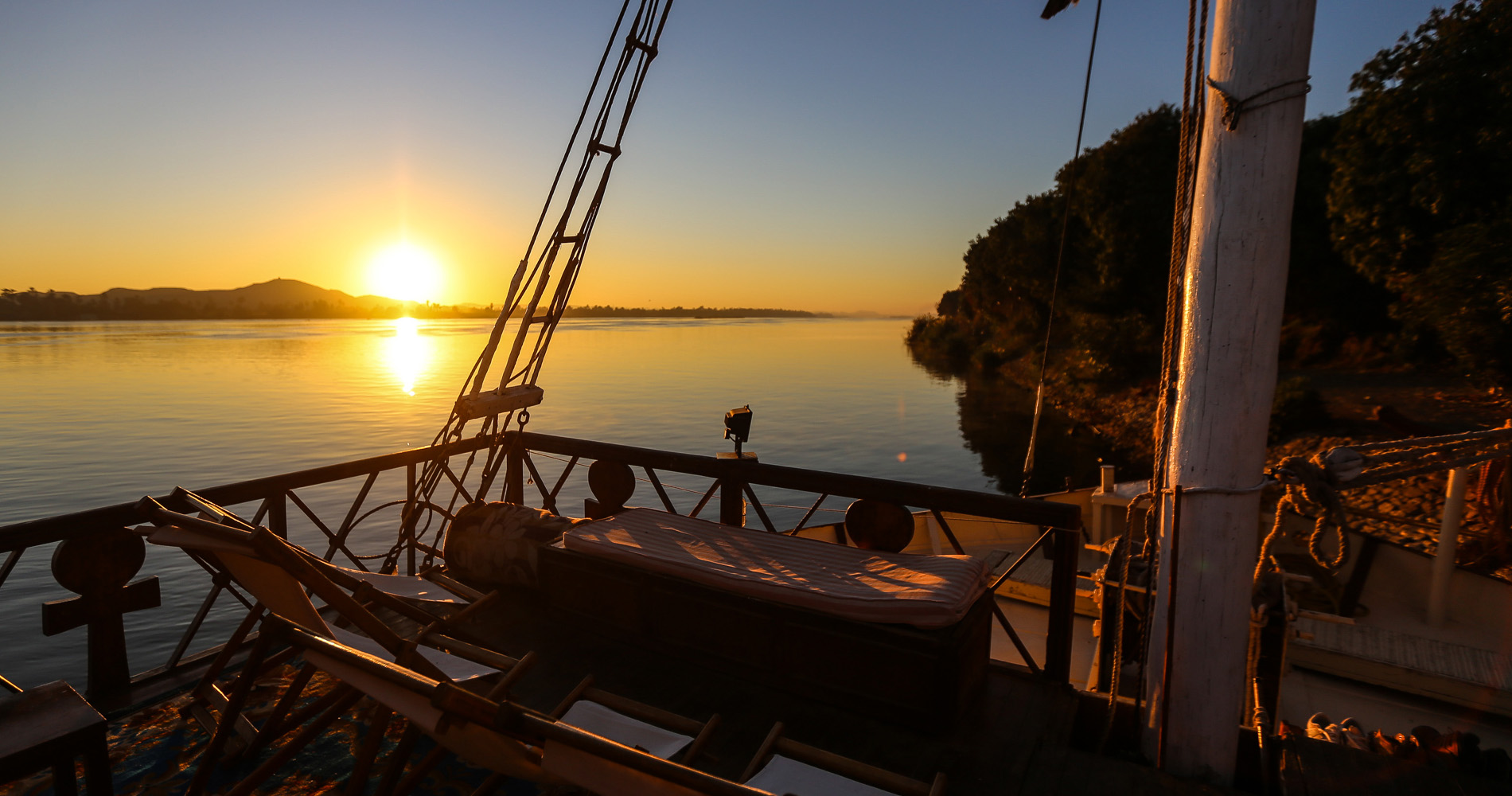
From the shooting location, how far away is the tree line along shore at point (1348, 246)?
14955mm

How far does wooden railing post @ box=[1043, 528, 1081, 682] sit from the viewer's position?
4.37 m

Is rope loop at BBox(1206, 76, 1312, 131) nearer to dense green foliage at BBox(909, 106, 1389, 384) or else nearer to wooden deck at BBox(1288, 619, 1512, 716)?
wooden deck at BBox(1288, 619, 1512, 716)

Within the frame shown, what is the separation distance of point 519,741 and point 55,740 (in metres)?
1.77

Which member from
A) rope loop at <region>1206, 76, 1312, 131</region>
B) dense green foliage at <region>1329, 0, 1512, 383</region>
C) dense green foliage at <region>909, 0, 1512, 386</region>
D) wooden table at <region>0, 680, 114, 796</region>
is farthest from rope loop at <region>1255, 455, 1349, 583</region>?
dense green foliage at <region>1329, 0, 1512, 383</region>

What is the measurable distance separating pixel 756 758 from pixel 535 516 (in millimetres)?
3375

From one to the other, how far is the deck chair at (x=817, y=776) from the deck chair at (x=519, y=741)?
808 millimetres

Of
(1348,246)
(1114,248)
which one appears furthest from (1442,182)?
(1114,248)

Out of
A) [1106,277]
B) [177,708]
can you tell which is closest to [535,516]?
[177,708]

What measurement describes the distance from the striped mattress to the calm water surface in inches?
450

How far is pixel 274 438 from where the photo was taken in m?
29.4

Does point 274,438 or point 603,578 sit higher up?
point 603,578

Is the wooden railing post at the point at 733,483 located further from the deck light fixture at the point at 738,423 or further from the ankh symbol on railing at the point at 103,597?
the ankh symbol on railing at the point at 103,597

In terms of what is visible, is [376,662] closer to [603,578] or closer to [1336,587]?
[603,578]

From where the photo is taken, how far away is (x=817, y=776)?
3191 mm
